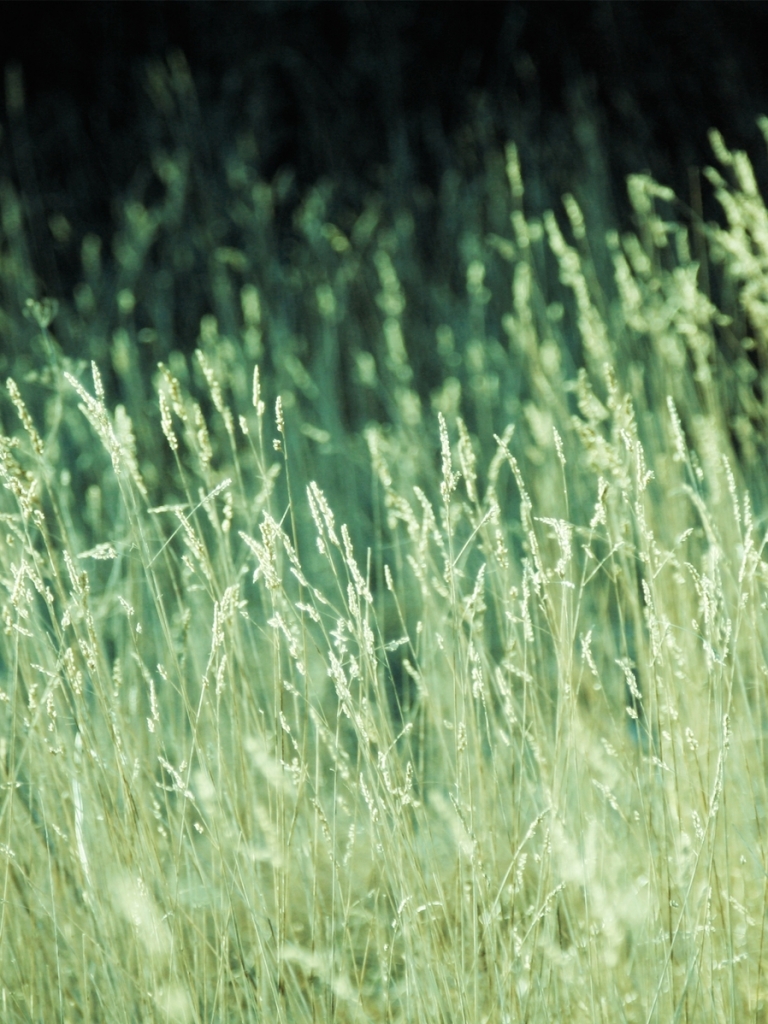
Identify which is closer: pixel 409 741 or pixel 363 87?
pixel 409 741

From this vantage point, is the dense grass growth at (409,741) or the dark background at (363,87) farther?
the dark background at (363,87)

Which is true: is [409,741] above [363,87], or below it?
below

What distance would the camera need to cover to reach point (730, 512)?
70.6 inches

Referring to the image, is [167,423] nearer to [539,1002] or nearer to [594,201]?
[539,1002]

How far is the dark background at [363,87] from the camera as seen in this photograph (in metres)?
4.20

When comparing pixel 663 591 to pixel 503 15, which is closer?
pixel 663 591

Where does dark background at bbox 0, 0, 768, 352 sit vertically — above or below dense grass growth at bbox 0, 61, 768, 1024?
above

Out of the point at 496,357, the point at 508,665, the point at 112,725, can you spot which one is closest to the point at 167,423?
the point at 112,725

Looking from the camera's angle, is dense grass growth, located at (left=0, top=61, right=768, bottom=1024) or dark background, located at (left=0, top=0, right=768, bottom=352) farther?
dark background, located at (left=0, top=0, right=768, bottom=352)

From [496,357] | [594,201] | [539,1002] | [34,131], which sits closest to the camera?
[539,1002]

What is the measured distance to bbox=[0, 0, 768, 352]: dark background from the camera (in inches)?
165

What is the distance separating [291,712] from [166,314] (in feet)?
8.01

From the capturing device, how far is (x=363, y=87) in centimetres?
453

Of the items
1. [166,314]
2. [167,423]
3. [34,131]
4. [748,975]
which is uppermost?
[34,131]
